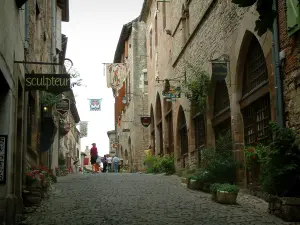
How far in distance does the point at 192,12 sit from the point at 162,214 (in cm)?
1057

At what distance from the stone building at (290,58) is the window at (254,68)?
140 centimetres

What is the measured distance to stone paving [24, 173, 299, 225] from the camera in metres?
7.59

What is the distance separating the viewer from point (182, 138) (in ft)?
65.2

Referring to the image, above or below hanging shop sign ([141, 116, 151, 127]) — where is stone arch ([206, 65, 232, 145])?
below

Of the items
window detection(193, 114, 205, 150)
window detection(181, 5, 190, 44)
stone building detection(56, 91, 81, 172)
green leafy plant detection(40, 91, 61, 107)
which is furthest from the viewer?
stone building detection(56, 91, 81, 172)

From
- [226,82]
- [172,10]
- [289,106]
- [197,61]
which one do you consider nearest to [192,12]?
[197,61]

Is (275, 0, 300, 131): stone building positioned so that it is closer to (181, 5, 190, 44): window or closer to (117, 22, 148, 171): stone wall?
(181, 5, 190, 44): window

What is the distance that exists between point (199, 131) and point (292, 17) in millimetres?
8469

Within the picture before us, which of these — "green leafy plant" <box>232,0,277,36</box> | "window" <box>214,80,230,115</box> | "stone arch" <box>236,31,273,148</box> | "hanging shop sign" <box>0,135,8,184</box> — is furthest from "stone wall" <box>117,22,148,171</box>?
"green leafy plant" <box>232,0,277,36</box>

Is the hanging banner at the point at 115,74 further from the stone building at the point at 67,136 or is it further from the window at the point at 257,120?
the window at the point at 257,120

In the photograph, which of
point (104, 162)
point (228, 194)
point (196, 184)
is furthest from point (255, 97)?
point (104, 162)

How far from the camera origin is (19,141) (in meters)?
8.84

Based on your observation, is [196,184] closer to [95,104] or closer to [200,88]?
[200,88]

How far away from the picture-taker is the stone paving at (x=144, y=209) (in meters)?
7.59
